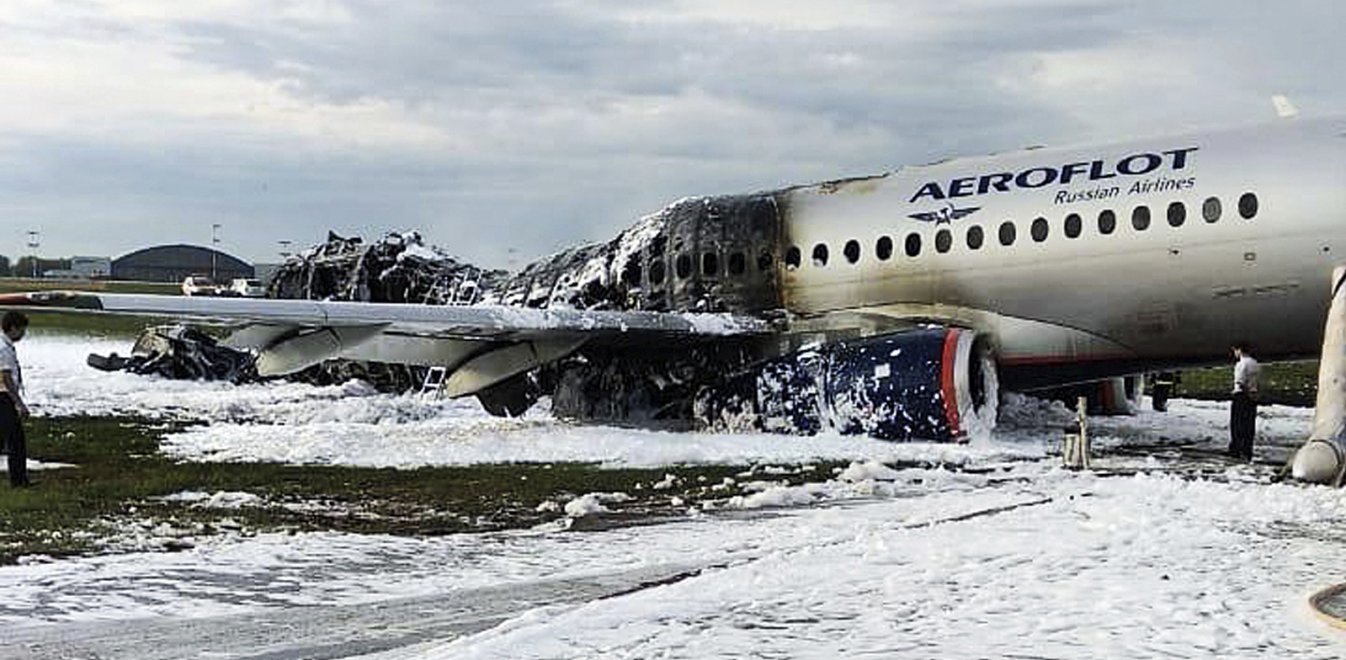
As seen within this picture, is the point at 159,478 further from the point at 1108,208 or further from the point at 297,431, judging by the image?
the point at 1108,208

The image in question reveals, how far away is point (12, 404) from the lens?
1333 cm

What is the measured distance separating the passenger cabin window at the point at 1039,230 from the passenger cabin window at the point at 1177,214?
56.2 inches

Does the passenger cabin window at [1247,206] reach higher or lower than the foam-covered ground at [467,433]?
higher

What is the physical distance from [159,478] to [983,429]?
8779 millimetres

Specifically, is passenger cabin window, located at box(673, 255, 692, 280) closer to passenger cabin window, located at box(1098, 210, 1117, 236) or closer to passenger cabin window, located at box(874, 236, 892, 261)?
passenger cabin window, located at box(874, 236, 892, 261)

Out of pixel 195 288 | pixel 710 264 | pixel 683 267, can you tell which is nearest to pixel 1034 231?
pixel 710 264

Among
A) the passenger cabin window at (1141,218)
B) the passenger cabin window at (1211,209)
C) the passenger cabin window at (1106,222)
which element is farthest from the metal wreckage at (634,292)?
the passenger cabin window at (1211,209)

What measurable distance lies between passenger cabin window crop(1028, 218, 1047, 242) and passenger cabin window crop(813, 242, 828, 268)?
275cm

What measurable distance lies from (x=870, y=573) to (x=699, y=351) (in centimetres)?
1096

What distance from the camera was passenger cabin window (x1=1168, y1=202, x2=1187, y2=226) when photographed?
51.9ft

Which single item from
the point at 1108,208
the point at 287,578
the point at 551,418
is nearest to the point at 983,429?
the point at 1108,208

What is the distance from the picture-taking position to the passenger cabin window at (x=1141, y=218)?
1605 cm

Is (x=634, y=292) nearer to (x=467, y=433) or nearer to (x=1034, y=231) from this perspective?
(x=467, y=433)

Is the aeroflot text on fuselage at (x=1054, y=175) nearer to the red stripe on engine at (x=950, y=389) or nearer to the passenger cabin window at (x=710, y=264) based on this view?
the red stripe on engine at (x=950, y=389)
